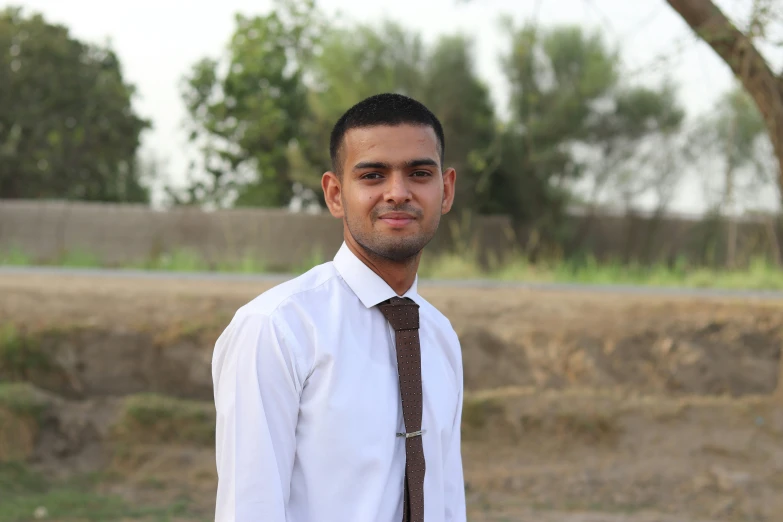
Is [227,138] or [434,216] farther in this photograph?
[227,138]

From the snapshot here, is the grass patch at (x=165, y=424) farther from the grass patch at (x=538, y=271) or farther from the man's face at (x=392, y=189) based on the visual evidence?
the grass patch at (x=538, y=271)

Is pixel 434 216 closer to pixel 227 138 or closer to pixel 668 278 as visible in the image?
pixel 668 278

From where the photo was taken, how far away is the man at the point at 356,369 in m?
1.88

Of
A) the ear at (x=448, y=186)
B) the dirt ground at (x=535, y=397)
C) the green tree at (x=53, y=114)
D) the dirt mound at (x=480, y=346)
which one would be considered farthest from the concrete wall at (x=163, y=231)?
the ear at (x=448, y=186)

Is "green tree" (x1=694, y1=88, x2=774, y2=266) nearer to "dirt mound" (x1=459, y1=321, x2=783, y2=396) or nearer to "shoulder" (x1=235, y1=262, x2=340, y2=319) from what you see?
"dirt mound" (x1=459, y1=321, x2=783, y2=396)

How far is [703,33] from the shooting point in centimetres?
780

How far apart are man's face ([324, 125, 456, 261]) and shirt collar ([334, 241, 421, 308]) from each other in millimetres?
42

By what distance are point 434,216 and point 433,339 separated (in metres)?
0.31

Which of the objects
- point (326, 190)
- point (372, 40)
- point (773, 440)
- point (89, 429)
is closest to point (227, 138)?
point (372, 40)

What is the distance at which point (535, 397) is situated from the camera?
8938 millimetres

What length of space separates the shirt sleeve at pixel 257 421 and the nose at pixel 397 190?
370 mm

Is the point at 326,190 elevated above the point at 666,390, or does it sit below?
A: above

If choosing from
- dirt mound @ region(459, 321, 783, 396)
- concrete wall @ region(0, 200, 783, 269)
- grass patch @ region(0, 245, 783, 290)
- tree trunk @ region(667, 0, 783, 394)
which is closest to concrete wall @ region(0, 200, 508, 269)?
concrete wall @ region(0, 200, 783, 269)

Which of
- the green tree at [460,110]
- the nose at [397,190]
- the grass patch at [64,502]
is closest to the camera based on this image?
the nose at [397,190]
